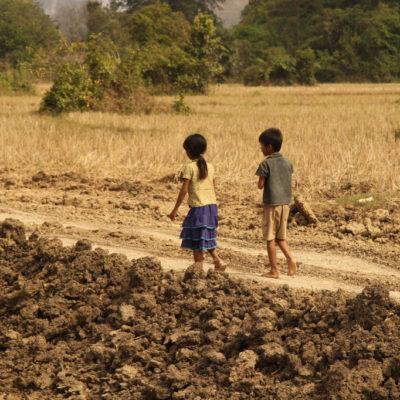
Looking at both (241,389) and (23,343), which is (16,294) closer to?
(23,343)

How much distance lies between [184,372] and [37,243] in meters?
2.57

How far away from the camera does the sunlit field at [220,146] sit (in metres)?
10.6

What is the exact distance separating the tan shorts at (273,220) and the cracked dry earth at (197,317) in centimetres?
39

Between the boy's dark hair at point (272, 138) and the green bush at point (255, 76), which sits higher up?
the green bush at point (255, 76)

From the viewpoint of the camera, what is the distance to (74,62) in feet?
73.7

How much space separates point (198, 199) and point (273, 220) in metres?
0.62

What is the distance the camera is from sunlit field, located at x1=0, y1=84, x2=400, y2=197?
10.6m

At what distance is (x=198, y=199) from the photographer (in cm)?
603

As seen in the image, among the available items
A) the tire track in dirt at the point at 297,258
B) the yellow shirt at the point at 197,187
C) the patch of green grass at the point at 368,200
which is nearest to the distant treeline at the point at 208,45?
the patch of green grass at the point at 368,200

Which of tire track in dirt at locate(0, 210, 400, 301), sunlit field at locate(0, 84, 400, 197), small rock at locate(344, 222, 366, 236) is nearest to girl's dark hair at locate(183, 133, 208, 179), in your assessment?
tire track in dirt at locate(0, 210, 400, 301)

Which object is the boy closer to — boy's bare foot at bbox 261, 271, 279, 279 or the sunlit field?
boy's bare foot at bbox 261, 271, 279, 279

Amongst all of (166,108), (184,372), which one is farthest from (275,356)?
(166,108)

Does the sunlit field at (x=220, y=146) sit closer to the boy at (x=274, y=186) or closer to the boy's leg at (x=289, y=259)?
the boy's leg at (x=289, y=259)

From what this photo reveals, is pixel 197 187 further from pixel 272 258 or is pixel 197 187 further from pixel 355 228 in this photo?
pixel 355 228
